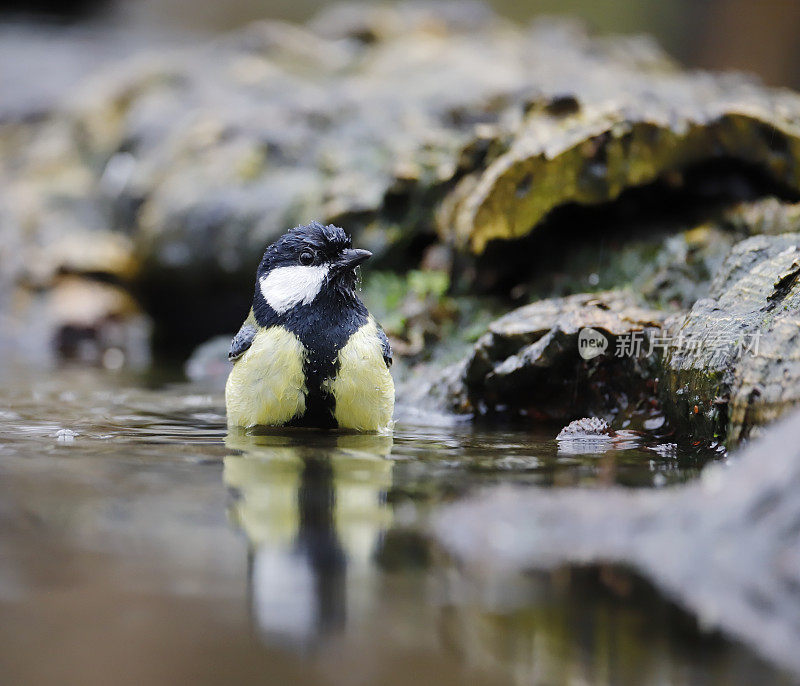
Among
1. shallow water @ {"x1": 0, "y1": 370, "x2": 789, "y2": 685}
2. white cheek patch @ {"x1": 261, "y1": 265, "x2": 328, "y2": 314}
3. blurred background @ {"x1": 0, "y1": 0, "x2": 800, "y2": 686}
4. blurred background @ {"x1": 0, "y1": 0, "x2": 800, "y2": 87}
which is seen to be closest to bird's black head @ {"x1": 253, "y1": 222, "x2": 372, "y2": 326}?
white cheek patch @ {"x1": 261, "y1": 265, "x2": 328, "y2": 314}

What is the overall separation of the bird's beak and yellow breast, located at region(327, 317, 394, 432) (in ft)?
1.10

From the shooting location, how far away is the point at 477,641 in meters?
1.64

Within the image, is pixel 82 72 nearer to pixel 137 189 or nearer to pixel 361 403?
Answer: pixel 137 189

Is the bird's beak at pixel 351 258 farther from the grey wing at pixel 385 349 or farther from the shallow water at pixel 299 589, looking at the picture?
the shallow water at pixel 299 589

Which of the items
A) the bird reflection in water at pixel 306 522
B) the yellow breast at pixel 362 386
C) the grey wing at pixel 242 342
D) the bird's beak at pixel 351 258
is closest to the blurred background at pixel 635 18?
the bird's beak at pixel 351 258

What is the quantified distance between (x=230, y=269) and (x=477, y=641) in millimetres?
7867

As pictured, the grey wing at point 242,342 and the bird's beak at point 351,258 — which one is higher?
the bird's beak at point 351,258

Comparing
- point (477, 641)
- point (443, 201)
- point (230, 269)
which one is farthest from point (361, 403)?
point (230, 269)

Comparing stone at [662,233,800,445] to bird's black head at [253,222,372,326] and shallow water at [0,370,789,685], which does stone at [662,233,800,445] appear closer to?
shallow water at [0,370,789,685]

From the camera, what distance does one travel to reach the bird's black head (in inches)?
162

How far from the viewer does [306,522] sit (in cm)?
237

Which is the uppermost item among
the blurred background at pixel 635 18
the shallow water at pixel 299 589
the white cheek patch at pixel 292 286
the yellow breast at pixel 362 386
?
the blurred background at pixel 635 18

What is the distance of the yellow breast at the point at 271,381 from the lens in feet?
12.7

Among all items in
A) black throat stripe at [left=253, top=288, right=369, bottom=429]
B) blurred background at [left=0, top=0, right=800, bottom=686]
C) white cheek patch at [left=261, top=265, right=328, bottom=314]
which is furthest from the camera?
white cheek patch at [left=261, top=265, right=328, bottom=314]
